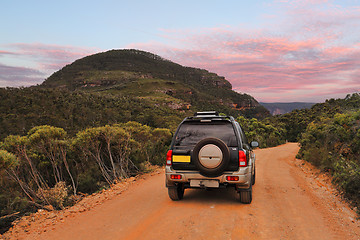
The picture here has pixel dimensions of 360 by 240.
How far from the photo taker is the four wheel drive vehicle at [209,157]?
509 centimetres

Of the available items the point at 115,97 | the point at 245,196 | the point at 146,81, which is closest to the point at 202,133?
the point at 245,196

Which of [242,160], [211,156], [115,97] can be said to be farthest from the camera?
[115,97]

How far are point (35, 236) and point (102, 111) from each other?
4148 centimetres

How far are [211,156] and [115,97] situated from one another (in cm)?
6079

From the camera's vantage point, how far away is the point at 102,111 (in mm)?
44000

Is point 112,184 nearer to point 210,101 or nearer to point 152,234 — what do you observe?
point 152,234

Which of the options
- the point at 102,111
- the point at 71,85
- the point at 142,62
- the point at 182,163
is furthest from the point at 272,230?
the point at 142,62

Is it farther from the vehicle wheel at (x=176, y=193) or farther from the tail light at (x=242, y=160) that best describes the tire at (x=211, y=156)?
the vehicle wheel at (x=176, y=193)

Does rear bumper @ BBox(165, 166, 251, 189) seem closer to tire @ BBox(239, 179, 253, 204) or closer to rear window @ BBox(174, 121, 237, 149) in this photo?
tire @ BBox(239, 179, 253, 204)

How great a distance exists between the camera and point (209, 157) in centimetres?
510

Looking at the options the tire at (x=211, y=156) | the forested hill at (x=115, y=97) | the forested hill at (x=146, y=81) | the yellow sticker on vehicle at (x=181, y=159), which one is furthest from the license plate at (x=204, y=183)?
the forested hill at (x=146, y=81)

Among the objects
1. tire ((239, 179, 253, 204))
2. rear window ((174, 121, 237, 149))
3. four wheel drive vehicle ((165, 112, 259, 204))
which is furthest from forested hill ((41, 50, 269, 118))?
tire ((239, 179, 253, 204))

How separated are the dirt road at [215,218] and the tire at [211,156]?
1020 mm

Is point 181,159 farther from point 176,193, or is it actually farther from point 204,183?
point 176,193
